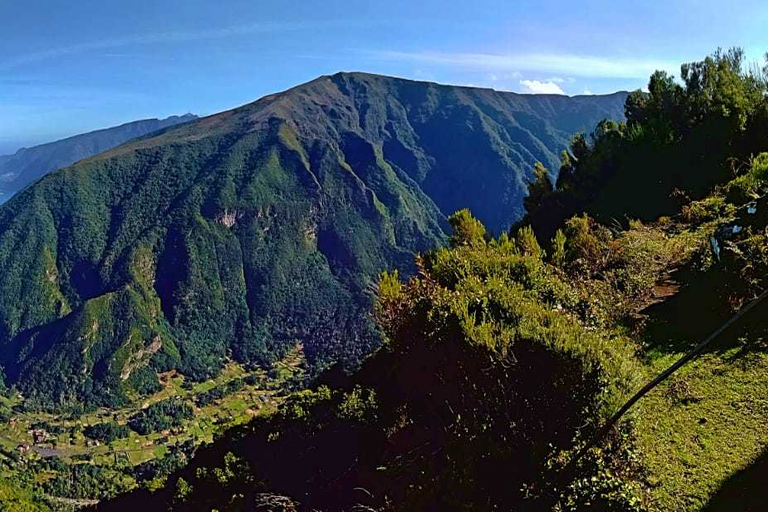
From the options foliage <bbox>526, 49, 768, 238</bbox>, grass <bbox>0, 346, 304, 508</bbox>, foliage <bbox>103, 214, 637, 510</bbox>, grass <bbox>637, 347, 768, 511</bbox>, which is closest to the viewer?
grass <bbox>637, 347, 768, 511</bbox>

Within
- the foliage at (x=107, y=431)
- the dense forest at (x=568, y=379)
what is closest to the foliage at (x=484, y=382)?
the dense forest at (x=568, y=379)

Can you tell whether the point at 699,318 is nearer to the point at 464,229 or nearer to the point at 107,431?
the point at 464,229

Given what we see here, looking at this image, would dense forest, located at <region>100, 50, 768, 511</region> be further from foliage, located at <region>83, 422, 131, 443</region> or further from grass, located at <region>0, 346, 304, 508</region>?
foliage, located at <region>83, 422, 131, 443</region>

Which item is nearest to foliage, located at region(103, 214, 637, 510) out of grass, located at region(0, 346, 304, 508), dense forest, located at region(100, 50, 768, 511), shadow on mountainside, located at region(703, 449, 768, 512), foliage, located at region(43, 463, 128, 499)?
dense forest, located at region(100, 50, 768, 511)

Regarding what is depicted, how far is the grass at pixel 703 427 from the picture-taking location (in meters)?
6.94

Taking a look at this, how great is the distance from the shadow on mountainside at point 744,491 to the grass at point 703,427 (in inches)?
1.7

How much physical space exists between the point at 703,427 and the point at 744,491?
1.39 m

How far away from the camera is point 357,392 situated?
22.9m

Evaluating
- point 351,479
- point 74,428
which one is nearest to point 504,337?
point 351,479

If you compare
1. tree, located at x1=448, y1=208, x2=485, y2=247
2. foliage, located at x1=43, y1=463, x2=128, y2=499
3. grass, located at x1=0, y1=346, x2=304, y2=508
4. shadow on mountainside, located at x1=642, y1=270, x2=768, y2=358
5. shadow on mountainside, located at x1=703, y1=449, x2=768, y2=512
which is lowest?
grass, located at x1=0, y1=346, x2=304, y2=508

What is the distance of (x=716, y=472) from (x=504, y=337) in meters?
3.32

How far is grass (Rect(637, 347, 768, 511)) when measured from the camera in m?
6.94

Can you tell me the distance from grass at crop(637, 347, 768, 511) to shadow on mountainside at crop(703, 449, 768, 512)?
0.04 meters

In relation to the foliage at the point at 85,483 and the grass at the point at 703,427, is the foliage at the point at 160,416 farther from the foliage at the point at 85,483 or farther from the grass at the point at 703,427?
the grass at the point at 703,427
